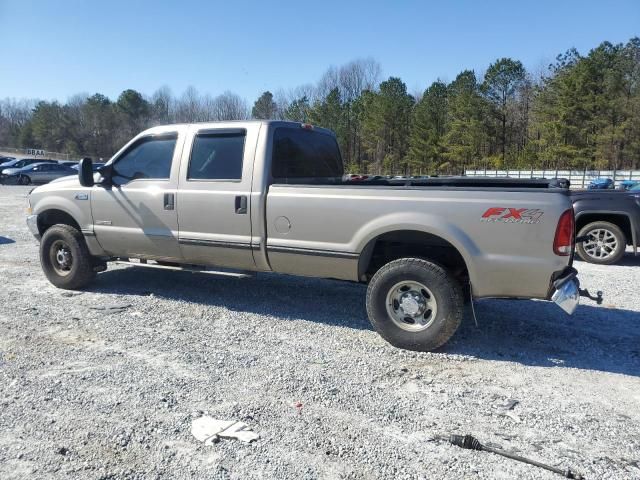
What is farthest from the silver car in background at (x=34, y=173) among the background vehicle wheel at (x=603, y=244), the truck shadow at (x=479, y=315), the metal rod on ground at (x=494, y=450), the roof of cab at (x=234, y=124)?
the metal rod on ground at (x=494, y=450)

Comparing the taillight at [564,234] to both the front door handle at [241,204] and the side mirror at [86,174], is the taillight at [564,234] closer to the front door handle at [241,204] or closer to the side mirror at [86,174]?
the front door handle at [241,204]

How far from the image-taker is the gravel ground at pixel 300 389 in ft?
9.38

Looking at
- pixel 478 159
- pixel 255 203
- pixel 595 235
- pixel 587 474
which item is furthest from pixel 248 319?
pixel 478 159

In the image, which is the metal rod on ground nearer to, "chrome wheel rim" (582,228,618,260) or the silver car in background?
"chrome wheel rim" (582,228,618,260)

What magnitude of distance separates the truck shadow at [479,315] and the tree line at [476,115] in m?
38.8

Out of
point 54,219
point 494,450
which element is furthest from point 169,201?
point 494,450

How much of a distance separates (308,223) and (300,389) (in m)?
1.68

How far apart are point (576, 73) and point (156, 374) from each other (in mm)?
51190

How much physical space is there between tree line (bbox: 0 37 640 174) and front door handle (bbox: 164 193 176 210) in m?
39.7

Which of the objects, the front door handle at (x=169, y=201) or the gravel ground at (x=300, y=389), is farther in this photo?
the front door handle at (x=169, y=201)

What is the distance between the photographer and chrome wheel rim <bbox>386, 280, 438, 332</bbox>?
4494 mm

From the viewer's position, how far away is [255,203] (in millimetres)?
5066

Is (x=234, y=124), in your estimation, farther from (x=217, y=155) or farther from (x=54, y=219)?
(x=54, y=219)

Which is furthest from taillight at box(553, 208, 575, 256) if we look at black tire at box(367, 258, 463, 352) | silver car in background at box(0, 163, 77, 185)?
silver car in background at box(0, 163, 77, 185)
